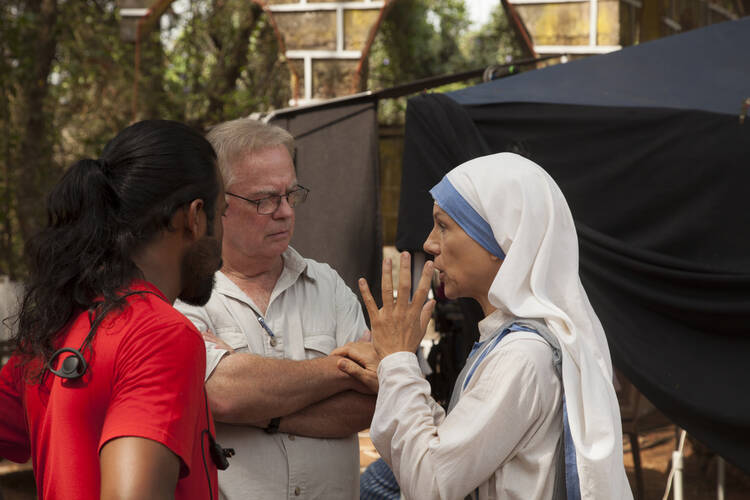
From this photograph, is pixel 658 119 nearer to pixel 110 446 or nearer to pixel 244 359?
pixel 244 359

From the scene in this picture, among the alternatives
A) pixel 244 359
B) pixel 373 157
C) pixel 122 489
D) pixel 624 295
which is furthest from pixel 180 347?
pixel 373 157

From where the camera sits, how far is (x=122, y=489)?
49.6 inches

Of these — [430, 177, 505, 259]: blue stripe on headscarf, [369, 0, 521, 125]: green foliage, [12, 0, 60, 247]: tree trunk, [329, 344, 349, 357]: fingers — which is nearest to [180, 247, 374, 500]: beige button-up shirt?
[329, 344, 349, 357]: fingers

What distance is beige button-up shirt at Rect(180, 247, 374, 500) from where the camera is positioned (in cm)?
223

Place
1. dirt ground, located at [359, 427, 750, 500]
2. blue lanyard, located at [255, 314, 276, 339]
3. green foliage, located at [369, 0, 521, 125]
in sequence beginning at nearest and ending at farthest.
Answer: blue lanyard, located at [255, 314, 276, 339]
dirt ground, located at [359, 427, 750, 500]
green foliage, located at [369, 0, 521, 125]

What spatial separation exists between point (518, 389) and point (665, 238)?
1716mm

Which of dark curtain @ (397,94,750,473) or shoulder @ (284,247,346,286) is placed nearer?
shoulder @ (284,247,346,286)

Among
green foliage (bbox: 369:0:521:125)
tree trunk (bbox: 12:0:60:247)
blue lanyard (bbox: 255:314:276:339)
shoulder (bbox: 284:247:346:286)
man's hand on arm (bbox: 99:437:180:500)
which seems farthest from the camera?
green foliage (bbox: 369:0:521:125)

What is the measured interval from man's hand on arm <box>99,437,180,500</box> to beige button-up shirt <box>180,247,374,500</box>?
33.5 inches

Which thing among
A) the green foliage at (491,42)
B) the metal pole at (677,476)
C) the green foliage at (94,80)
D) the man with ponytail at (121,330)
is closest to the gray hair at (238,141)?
the man with ponytail at (121,330)

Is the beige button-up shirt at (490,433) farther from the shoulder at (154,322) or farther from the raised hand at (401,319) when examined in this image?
the shoulder at (154,322)

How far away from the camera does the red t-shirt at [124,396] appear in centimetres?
134

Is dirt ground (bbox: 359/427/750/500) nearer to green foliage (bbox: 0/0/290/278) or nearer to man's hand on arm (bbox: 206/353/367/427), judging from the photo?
man's hand on arm (bbox: 206/353/367/427)

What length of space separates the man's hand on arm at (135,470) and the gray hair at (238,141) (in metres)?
1.23
